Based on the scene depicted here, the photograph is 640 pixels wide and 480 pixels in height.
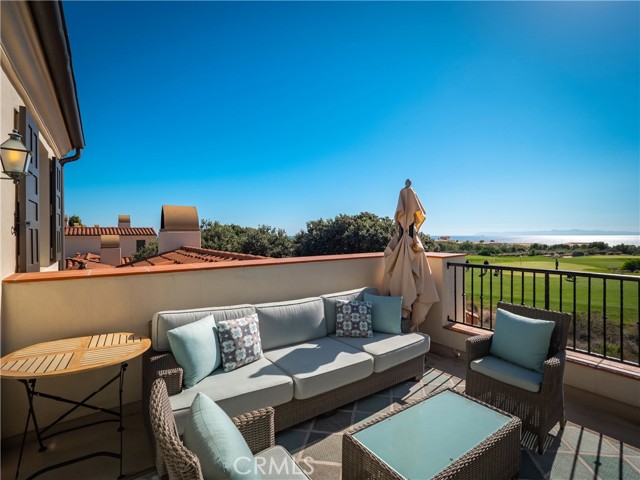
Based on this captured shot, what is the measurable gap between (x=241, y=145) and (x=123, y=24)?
1099 cm

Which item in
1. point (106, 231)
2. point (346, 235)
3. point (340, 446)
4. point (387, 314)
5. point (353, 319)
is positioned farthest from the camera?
point (106, 231)

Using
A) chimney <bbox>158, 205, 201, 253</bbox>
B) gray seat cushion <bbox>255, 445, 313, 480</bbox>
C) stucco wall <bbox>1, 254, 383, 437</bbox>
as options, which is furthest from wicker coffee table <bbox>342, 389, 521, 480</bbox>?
chimney <bbox>158, 205, 201, 253</bbox>

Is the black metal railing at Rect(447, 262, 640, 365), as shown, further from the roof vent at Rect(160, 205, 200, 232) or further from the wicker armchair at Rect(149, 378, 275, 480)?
the roof vent at Rect(160, 205, 200, 232)

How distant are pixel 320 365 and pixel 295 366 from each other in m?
0.24

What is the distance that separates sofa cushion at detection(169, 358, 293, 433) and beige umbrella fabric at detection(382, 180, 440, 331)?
2.19m

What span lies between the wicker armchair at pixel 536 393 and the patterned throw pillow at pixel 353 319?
1128 mm

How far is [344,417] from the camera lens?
283cm

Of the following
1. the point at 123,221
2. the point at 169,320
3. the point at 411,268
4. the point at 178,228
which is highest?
the point at 123,221

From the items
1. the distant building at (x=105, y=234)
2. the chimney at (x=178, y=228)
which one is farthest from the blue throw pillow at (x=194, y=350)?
the distant building at (x=105, y=234)

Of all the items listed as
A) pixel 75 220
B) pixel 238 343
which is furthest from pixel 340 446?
pixel 75 220

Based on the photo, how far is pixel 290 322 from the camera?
10.9 feet

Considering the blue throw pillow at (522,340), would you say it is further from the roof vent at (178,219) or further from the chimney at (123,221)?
the chimney at (123,221)

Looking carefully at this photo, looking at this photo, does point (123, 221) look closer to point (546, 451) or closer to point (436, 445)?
point (436, 445)

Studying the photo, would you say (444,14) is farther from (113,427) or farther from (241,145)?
(241,145)
